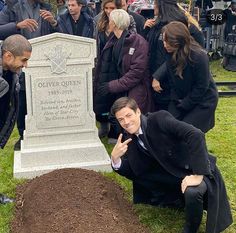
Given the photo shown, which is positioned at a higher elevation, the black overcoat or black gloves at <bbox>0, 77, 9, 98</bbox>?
black gloves at <bbox>0, 77, 9, 98</bbox>

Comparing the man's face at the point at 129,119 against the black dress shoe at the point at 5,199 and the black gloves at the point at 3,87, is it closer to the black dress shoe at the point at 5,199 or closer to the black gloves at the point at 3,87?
the black gloves at the point at 3,87

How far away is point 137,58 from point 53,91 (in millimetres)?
1089

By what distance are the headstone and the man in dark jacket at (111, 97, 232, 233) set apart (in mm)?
1451

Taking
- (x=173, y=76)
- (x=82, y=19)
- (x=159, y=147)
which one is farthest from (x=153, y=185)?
(x=82, y=19)

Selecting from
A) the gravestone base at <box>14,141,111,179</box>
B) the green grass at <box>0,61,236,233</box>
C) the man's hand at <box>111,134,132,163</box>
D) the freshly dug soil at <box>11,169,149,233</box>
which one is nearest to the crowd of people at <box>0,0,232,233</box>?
the man's hand at <box>111,134,132,163</box>

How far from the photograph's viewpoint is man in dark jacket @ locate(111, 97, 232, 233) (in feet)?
12.9

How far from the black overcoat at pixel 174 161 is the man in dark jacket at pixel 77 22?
9.30 feet

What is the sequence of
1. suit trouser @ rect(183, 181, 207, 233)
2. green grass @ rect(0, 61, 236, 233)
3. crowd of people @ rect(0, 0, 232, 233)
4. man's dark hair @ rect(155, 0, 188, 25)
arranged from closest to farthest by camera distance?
suit trouser @ rect(183, 181, 207, 233), crowd of people @ rect(0, 0, 232, 233), green grass @ rect(0, 61, 236, 233), man's dark hair @ rect(155, 0, 188, 25)

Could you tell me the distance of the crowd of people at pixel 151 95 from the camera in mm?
4043

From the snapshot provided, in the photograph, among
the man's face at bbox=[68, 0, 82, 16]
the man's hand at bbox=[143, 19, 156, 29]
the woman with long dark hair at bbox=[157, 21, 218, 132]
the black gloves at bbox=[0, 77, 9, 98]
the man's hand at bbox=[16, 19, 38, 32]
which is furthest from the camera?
the man's face at bbox=[68, 0, 82, 16]

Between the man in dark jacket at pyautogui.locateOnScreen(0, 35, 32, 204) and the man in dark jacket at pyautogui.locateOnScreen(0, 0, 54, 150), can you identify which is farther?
the man in dark jacket at pyautogui.locateOnScreen(0, 0, 54, 150)

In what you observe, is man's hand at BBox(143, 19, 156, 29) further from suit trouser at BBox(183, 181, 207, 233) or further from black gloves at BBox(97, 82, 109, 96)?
suit trouser at BBox(183, 181, 207, 233)

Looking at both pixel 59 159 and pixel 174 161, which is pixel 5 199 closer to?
pixel 59 159

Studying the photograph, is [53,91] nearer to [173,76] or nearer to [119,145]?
[173,76]
